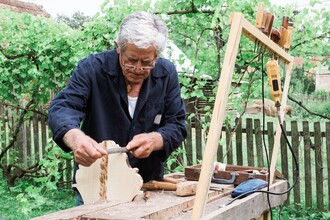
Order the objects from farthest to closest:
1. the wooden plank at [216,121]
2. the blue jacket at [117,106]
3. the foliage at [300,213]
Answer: the foliage at [300,213]
the blue jacket at [117,106]
the wooden plank at [216,121]

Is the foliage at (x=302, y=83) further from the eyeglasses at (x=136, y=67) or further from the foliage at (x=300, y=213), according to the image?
the eyeglasses at (x=136, y=67)

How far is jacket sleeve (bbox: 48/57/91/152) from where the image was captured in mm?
2414

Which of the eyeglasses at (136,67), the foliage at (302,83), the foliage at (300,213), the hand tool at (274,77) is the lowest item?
the foliage at (300,213)

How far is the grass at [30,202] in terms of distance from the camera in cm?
661

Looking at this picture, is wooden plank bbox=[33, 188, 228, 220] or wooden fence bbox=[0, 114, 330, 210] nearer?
wooden plank bbox=[33, 188, 228, 220]

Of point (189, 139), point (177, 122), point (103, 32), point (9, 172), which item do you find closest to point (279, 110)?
point (177, 122)

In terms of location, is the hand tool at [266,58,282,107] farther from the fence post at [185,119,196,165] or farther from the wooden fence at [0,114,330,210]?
the fence post at [185,119,196,165]

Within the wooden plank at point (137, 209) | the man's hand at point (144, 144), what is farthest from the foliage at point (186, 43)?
the wooden plank at point (137, 209)

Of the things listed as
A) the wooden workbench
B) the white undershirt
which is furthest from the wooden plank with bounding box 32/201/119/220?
the white undershirt

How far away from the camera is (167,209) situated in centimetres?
226

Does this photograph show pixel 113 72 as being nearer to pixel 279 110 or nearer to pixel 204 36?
pixel 279 110

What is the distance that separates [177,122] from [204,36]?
296 centimetres

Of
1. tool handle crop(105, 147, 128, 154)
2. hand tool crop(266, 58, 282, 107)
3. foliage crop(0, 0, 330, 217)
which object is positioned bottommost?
tool handle crop(105, 147, 128, 154)

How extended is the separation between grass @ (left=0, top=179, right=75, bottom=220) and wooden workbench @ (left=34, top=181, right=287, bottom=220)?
12.9ft
